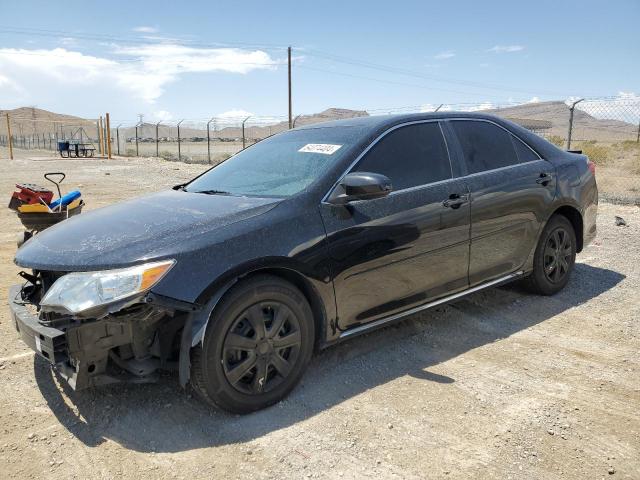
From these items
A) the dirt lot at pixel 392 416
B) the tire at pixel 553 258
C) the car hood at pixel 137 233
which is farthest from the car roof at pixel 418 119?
the dirt lot at pixel 392 416

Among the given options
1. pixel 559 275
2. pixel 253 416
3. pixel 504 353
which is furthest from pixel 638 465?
pixel 559 275

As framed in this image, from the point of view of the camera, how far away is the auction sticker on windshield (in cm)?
351

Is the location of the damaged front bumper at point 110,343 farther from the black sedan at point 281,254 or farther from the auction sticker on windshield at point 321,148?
the auction sticker on windshield at point 321,148

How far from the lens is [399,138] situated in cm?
371

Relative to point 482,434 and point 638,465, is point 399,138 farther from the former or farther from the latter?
point 638,465

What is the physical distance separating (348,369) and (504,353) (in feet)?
3.67

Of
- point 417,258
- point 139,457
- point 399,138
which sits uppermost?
point 399,138

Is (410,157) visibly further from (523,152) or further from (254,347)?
(254,347)

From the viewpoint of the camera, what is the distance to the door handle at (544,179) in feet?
14.6

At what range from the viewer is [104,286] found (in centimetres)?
256

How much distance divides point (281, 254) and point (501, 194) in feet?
6.76

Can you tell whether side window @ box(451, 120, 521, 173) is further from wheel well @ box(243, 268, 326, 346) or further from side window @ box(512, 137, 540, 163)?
wheel well @ box(243, 268, 326, 346)

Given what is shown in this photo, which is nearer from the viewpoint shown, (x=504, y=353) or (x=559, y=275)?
(x=504, y=353)

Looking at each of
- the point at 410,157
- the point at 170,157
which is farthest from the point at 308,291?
the point at 170,157
